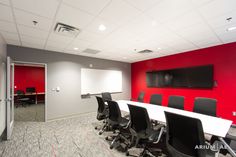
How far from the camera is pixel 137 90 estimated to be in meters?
6.66

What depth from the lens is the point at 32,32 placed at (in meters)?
2.78

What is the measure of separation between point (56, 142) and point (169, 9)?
11.9 ft

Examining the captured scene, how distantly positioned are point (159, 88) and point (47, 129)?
4706mm

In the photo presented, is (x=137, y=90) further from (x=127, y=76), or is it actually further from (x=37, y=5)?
(x=37, y=5)

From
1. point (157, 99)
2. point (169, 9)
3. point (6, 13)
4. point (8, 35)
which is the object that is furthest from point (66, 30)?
point (157, 99)

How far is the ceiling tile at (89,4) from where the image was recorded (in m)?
1.73

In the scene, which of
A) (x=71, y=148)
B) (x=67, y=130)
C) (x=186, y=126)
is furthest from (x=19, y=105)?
(x=186, y=126)

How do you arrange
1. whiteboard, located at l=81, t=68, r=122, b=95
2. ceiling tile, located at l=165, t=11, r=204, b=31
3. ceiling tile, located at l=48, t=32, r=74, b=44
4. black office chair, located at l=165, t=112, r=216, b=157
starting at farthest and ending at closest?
whiteboard, located at l=81, t=68, r=122, b=95 < ceiling tile, located at l=48, t=32, r=74, b=44 < ceiling tile, located at l=165, t=11, r=204, b=31 < black office chair, located at l=165, t=112, r=216, b=157

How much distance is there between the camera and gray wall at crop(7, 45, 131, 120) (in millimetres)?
4016

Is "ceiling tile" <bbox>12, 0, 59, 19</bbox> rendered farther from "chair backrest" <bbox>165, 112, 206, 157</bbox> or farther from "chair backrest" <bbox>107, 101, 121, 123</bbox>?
"chair backrest" <bbox>165, 112, 206, 157</bbox>

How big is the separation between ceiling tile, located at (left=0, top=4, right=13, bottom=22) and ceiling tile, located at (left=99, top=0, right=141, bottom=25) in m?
1.52

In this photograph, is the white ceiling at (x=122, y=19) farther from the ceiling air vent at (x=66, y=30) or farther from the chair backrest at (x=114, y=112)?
the chair backrest at (x=114, y=112)

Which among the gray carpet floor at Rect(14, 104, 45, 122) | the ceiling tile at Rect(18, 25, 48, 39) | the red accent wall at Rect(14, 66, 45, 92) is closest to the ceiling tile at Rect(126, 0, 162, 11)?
the ceiling tile at Rect(18, 25, 48, 39)

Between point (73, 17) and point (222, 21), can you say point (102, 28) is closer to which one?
point (73, 17)
